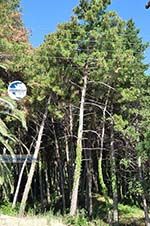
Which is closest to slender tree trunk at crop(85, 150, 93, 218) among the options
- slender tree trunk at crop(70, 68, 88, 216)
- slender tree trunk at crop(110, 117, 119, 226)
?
slender tree trunk at crop(110, 117, 119, 226)

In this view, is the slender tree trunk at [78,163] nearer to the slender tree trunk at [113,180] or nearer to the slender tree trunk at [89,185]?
the slender tree trunk at [113,180]

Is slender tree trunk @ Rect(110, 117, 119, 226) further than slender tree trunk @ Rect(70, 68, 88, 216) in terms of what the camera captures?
Yes

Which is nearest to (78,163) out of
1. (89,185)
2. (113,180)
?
(113,180)

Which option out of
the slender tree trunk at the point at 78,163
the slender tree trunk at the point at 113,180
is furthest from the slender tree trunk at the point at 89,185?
the slender tree trunk at the point at 78,163

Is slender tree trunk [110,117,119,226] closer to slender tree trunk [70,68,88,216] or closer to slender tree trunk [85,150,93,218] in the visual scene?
slender tree trunk [70,68,88,216]

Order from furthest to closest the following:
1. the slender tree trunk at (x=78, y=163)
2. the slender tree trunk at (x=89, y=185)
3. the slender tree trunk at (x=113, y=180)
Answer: the slender tree trunk at (x=89, y=185) → the slender tree trunk at (x=113, y=180) → the slender tree trunk at (x=78, y=163)

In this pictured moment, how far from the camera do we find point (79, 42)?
21.9m

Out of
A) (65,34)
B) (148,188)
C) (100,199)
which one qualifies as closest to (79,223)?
(148,188)

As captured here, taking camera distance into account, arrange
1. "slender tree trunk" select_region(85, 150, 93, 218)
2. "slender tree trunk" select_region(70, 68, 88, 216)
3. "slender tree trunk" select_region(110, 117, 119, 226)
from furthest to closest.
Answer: "slender tree trunk" select_region(85, 150, 93, 218) < "slender tree trunk" select_region(110, 117, 119, 226) < "slender tree trunk" select_region(70, 68, 88, 216)

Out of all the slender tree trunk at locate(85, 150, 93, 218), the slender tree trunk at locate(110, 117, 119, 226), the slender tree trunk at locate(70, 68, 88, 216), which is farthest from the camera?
the slender tree trunk at locate(85, 150, 93, 218)

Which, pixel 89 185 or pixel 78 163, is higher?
pixel 78 163

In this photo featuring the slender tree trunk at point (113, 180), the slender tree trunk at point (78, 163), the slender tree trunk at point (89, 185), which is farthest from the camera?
the slender tree trunk at point (89, 185)

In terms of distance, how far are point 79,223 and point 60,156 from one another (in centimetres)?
1150

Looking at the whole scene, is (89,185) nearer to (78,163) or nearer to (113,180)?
(113,180)
